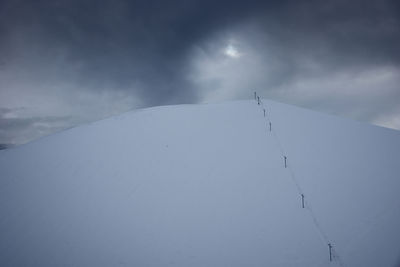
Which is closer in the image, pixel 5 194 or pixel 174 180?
pixel 174 180

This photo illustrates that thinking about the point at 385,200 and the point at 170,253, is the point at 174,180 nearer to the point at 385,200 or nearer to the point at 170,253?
the point at 170,253

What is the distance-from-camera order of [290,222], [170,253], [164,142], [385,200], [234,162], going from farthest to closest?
[164,142]
[234,162]
[385,200]
[290,222]
[170,253]

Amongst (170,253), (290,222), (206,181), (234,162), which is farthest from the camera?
(234,162)

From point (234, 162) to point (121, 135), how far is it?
7.41 m

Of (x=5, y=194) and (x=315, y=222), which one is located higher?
(x=5, y=194)

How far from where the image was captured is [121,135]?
54.6 feet

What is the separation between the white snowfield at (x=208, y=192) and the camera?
990cm

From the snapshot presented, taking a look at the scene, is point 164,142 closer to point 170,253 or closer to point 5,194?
point 170,253

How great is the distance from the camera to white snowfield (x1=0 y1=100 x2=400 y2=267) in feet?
32.5

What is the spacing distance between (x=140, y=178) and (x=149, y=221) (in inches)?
112

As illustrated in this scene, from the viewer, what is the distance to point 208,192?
1241 centimetres

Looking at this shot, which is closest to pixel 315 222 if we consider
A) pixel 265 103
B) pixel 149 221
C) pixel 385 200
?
pixel 385 200

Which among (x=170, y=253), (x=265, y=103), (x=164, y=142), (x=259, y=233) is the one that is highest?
(x=265, y=103)

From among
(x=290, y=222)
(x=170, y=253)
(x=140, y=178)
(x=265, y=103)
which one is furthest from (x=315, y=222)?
(x=265, y=103)
